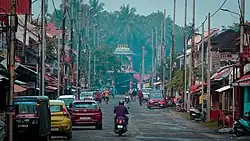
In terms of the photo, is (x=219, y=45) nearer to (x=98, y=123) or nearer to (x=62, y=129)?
(x=98, y=123)

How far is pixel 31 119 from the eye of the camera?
2833 centimetres

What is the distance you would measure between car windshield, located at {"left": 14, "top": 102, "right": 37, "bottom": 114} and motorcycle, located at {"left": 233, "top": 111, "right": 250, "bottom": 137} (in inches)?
552

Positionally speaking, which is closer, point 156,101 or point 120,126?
point 120,126

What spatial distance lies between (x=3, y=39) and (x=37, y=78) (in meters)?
8.71

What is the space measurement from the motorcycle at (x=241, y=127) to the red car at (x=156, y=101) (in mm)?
42190

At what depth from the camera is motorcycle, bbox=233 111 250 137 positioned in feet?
130

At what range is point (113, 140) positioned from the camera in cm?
3416

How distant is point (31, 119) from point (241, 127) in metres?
14.6

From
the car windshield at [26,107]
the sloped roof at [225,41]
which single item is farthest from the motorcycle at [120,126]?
the sloped roof at [225,41]

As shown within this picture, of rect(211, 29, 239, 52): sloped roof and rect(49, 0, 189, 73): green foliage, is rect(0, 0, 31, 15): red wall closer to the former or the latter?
rect(211, 29, 239, 52): sloped roof

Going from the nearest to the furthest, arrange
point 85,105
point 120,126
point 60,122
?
point 60,122 < point 120,126 < point 85,105

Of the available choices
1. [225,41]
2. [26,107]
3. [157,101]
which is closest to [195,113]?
[225,41]

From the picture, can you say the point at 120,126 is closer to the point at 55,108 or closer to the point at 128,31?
the point at 55,108

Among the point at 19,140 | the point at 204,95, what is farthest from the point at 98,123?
the point at 204,95
